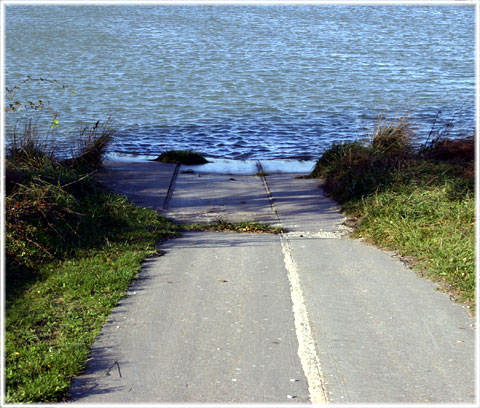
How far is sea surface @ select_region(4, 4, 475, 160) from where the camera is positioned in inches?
697

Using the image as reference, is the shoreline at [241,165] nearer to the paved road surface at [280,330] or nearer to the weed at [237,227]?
the weed at [237,227]

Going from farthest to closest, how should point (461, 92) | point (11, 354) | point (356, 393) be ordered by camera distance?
point (461, 92)
point (11, 354)
point (356, 393)

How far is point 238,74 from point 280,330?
73.7 ft

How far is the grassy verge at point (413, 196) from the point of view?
6.41m

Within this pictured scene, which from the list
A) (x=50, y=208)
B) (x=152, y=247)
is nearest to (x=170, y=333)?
(x=152, y=247)

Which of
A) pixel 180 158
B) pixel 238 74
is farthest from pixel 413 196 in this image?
pixel 238 74

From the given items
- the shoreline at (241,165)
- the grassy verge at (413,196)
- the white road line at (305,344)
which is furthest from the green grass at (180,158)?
the white road line at (305,344)

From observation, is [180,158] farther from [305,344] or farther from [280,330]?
[305,344]

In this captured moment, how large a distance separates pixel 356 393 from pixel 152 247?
336cm

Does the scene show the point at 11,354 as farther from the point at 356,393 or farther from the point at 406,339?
the point at 406,339

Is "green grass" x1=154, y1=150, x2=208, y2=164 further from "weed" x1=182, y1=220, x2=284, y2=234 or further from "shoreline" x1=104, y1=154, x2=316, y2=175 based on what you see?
"weed" x1=182, y1=220, x2=284, y2=234

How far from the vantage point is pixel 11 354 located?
450 cm

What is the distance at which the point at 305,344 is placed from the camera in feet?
15.4

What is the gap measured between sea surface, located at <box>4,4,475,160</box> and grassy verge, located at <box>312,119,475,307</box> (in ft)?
5.98
